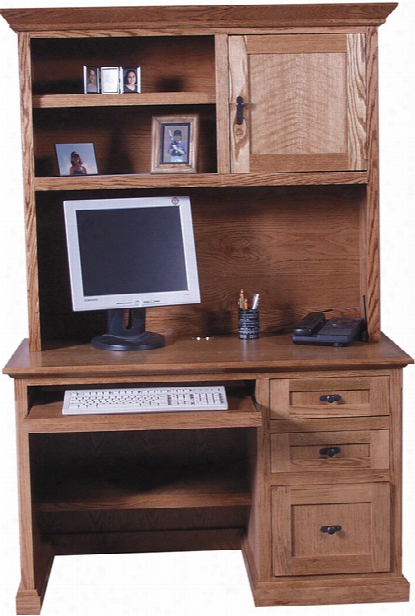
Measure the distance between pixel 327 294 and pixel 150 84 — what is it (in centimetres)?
114

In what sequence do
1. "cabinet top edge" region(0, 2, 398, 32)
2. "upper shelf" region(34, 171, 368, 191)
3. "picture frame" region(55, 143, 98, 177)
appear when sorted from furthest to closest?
"picture frame" region(55, 143, 98, 177)
"upper shelf" region(34, 171, 368, 191)
"cabinet top edge" region(0, 2, 398, 32)

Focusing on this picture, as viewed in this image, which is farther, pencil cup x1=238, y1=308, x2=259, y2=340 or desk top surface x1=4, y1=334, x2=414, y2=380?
pencil cup x1=238, y1=308, x2=259, y2=340

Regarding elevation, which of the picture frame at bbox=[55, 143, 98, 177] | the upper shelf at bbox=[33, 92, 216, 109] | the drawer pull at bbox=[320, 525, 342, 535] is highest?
the upper shelf at bbox=[33, 92, 216, 109]

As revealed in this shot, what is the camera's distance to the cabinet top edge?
3727 millimetres

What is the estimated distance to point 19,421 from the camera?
354 cm

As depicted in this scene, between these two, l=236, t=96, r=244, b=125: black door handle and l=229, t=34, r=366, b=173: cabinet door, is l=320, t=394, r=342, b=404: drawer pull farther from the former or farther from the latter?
l=236, t=96, r=244, b=125: black door handle

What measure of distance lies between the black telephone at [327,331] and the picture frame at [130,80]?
1.12 m

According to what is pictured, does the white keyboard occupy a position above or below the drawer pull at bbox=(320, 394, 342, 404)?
above

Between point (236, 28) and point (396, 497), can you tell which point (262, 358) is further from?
point (236, 28)

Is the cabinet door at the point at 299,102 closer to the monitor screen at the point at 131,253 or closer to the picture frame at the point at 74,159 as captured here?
the monitor screen at the point at 131,253

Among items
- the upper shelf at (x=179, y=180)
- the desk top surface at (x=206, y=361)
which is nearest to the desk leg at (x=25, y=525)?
the desk top surface at (x=206, y=361)

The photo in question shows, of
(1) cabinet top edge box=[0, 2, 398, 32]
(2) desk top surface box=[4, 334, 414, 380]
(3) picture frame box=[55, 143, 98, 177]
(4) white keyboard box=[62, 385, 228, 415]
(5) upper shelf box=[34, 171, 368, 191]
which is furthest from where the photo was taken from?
(3) picture frame box=[55, 143, 98, 177]

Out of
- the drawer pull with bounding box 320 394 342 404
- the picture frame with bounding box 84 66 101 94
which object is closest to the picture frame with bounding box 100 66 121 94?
the picture frame with bounding box 84 66 101 94

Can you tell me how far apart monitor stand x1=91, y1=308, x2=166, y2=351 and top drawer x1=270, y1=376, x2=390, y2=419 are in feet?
1.93
